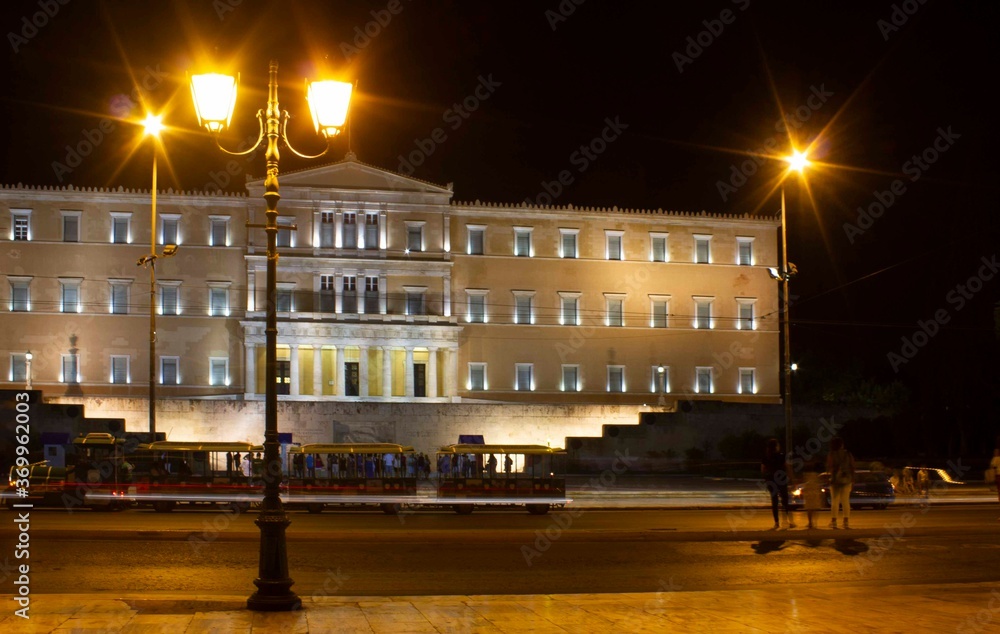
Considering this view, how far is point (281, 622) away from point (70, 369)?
46.3 m

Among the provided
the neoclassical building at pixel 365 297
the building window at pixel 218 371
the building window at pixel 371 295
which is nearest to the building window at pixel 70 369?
the neoclassical building at pixel 365 297

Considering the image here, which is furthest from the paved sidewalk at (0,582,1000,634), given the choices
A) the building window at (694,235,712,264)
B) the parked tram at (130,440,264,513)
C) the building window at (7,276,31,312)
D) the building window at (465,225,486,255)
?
the building window at (694,235,712,264)

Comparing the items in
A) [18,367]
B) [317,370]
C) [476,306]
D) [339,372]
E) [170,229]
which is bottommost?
[339,372]

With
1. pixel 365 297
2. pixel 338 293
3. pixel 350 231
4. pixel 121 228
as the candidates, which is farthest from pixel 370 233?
pixel 121 228

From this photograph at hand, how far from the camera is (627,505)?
27.7m

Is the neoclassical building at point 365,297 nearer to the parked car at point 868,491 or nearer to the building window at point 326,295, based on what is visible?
the building window at point 326,295

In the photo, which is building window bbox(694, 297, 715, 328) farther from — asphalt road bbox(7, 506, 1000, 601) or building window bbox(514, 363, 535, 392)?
asphalt road bbox(7, 506, 1000, 601)

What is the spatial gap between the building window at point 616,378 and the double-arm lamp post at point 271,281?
152 ft

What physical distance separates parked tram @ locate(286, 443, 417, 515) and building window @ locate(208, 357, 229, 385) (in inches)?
970

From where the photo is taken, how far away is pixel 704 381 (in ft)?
191

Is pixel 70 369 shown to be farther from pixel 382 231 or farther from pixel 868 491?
pixel 868 491

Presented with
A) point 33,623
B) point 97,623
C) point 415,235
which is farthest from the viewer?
point 415,235

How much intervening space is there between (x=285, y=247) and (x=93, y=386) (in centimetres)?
1138

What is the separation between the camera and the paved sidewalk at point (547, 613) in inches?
384
